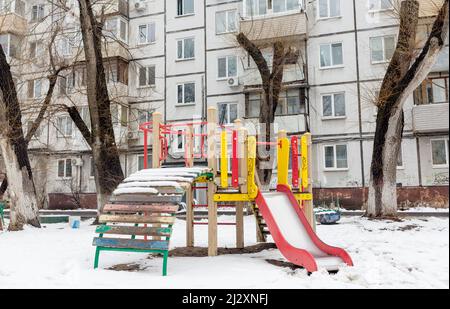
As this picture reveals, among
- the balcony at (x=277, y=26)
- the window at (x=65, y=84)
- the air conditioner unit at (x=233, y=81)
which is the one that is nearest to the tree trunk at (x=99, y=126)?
the window at (x=65, y=84)

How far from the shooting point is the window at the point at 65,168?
22.9m

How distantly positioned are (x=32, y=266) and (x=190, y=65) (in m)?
17.1

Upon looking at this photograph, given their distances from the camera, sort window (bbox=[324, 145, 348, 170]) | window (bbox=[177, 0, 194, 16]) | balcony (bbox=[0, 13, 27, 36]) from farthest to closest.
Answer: window (bbox=[177, 0, 194, 16]) < balcony (bbox=[0, 13, 27, 36]) < window (bbox=[324, 145, 348, 170])

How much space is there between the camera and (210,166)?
21.8 feet

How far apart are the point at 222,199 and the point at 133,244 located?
1733mm

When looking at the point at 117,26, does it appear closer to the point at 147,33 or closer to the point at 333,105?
the point at 147,33

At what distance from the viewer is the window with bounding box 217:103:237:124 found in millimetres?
20562

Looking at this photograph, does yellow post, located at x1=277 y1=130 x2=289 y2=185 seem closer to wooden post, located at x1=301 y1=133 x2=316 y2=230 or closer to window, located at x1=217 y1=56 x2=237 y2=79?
wooden post, located at x1=301 y1=133 x2=316 y2=230

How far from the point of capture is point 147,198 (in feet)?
17.9

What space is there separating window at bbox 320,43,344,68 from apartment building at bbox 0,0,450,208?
0.04 metres

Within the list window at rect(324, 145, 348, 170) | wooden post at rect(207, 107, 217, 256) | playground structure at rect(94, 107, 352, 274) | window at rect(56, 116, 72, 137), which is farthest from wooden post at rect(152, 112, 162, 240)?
window at rect(56, 116, 72, 137)

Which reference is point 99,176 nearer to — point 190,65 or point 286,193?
point 286,193

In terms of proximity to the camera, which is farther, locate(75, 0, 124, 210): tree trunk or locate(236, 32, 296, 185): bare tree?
locate(236, 32, 296, 185): bare tree
